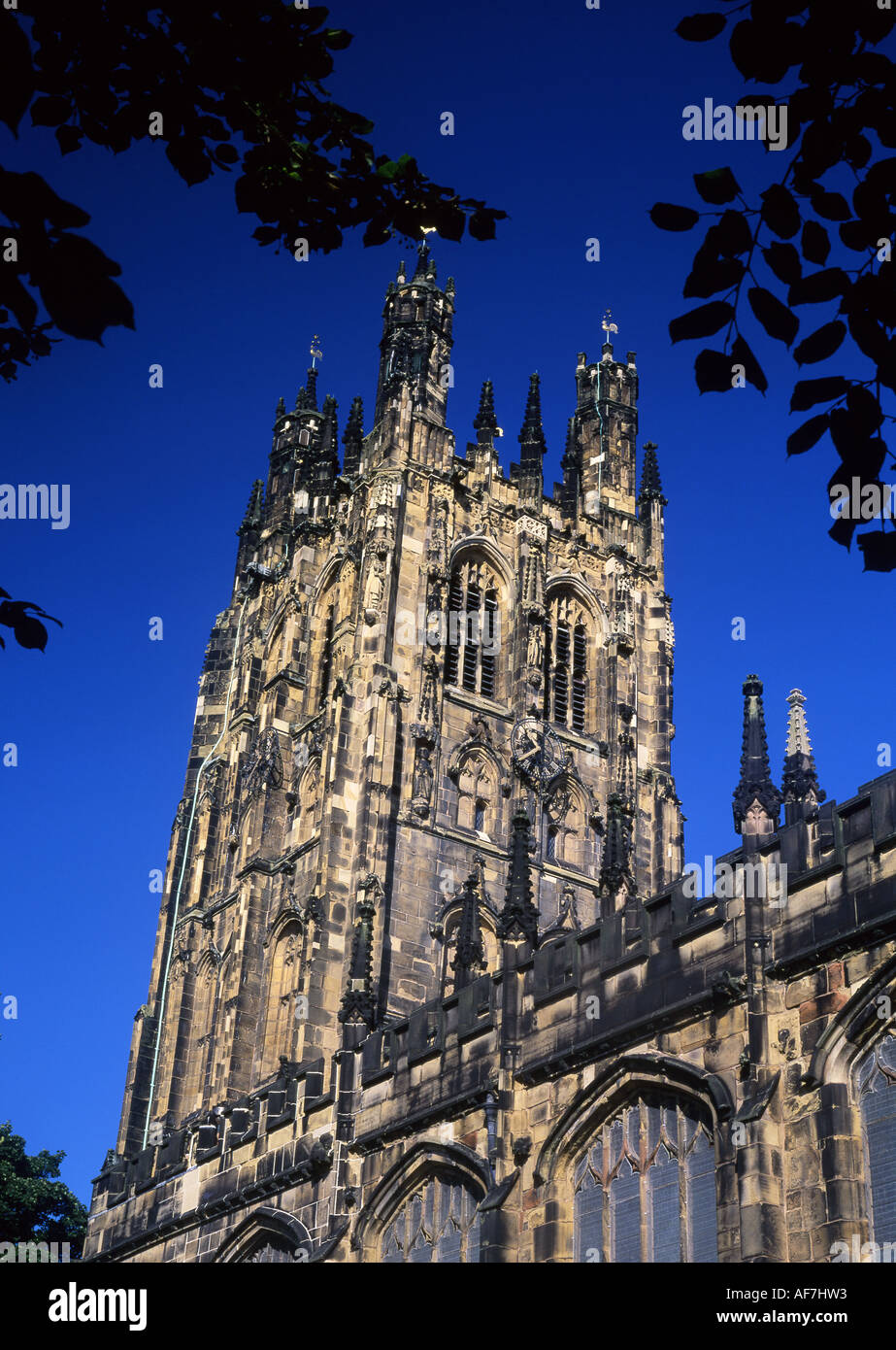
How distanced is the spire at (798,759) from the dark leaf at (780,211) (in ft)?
95.6

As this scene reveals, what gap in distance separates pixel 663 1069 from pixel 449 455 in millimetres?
32795

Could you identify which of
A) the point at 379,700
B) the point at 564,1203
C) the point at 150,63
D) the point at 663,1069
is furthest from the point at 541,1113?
the point at 379,700

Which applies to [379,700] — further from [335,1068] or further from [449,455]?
[335,1068]

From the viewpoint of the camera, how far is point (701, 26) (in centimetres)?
772

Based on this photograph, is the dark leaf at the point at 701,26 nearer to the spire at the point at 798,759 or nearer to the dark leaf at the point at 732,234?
the dark leaf at the point at 732,234

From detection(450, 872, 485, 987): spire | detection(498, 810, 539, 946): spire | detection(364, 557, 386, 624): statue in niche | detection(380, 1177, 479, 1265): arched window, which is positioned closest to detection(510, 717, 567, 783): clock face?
detection(364, 557, 386, 624): statue in niche

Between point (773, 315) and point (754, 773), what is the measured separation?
28372mm

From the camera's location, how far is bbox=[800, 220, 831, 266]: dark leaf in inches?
316

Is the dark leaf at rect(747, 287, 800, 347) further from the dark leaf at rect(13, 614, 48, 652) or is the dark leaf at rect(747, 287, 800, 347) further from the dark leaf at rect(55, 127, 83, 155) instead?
the dark leaf at rect(13, 614, 48, 652)

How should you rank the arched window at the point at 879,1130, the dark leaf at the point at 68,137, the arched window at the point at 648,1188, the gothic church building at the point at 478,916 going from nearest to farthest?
1. the dark leaf at the point at 68,137
2. the arched window at the point at 879,1130
3. the gothic church building at the point at 478,916
4. the arched window at the point at 648,1188

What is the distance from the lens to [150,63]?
27.2ft

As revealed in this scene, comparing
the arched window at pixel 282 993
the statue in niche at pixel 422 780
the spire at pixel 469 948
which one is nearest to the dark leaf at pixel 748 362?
the spire at pixel 469 948

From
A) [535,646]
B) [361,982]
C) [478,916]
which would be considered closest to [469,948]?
[361,982]

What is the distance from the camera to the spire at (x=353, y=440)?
5366 centimetres
